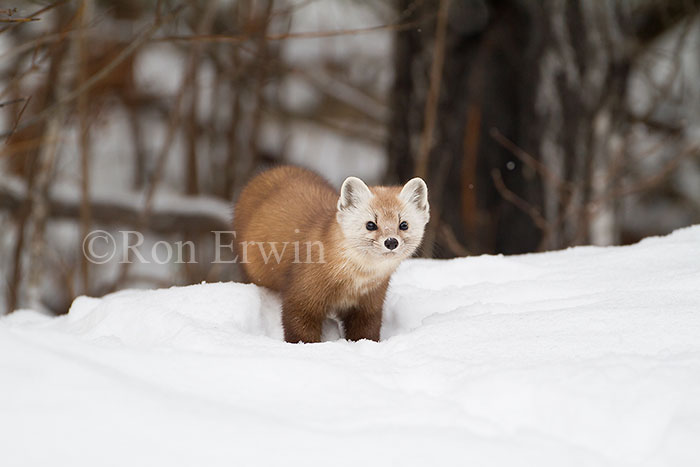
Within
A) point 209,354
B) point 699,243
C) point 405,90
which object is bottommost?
point 209,354

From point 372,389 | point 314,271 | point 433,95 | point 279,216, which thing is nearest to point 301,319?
point 314,271

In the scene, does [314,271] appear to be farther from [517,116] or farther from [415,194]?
[517,116]

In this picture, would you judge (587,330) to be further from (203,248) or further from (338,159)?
(338,159)

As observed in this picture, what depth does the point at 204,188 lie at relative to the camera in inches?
355

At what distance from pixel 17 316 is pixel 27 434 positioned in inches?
83.4

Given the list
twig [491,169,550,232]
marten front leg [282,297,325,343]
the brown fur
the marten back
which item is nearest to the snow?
marten front leg [282,297,325,343]

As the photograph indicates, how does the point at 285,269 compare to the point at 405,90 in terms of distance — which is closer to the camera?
the point at 285,269

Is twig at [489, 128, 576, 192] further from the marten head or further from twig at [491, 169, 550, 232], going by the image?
the marten head

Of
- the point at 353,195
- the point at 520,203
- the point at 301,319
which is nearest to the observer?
the point at 301,319

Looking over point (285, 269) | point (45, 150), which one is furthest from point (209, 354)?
point (45, 150)

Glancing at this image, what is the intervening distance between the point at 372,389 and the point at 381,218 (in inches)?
50.4

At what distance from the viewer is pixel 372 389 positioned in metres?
2.23

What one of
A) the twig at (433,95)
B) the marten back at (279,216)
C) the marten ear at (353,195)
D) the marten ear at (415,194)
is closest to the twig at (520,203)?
the twig at (433,95)

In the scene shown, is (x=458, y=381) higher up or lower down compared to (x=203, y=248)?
higher up
